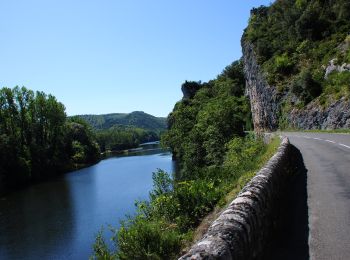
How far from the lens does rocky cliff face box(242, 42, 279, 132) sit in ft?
178

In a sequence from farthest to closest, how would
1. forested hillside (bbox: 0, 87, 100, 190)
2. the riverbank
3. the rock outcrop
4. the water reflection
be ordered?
1. forested hillside (bbox: 0, 87, 100, 190)
2. the rock outcrop
3. the water reflection
4. the riverbank

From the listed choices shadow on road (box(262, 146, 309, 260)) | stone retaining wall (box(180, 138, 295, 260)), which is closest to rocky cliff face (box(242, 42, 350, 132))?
shadow on road (box(262, 146, 309, 260))

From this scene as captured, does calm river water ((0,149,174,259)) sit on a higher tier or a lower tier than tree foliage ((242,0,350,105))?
lower

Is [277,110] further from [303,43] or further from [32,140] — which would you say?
[32,140]

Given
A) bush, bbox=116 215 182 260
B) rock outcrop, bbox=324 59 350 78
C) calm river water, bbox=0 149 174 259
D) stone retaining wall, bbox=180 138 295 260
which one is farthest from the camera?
rock outcrop, bbox=324 59 350 78

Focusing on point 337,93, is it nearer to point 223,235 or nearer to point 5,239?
point 5,239

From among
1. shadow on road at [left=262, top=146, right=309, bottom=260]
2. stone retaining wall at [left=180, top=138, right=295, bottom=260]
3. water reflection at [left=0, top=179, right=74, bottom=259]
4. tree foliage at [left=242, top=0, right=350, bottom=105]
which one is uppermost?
tree foliage at [left=242, top=0, right=350, bottom=105]

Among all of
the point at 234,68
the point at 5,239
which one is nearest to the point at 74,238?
the point at 5,239

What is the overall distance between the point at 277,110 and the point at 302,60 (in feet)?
24.1

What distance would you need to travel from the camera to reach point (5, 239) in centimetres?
2620

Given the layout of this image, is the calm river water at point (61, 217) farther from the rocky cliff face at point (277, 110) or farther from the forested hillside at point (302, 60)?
the forested hillside at point (302, 60)

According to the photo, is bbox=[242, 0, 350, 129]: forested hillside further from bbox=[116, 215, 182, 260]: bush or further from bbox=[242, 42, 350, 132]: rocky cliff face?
bbox=[116, 215, 182, 260]: bush

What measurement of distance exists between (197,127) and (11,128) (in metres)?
42.8

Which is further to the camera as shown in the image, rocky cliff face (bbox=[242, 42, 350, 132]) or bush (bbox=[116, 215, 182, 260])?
rocky cliff face (bbox=[242, 42, 350, 132])
